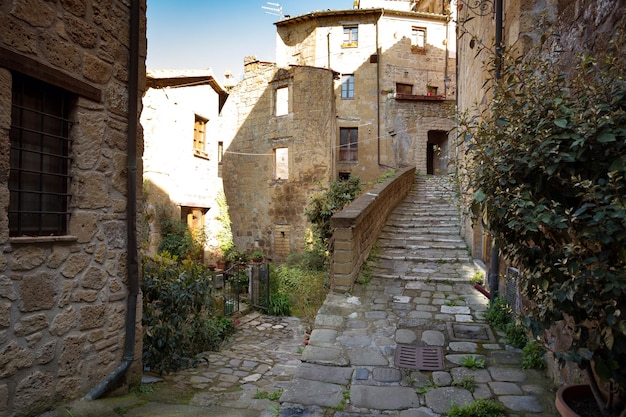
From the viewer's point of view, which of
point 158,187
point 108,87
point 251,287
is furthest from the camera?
point 158,187

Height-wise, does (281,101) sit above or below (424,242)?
above

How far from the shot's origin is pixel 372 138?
64.9ft

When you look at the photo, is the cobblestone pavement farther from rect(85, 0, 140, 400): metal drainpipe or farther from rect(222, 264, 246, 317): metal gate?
rect(222, 264, 246, 317): metal gate

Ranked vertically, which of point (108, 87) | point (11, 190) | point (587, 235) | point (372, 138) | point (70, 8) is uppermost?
point (372, 138)

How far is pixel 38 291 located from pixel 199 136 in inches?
409

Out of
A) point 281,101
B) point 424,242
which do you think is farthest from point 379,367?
point 281,101

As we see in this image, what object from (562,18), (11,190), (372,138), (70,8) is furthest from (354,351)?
(372,138)

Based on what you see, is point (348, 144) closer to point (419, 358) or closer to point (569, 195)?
point (419, 358)

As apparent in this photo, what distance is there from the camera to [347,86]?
68.0 feet

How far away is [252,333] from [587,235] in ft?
22.1

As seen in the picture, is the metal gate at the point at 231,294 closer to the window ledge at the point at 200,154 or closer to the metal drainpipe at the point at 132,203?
the window ledge at the point at 200,154

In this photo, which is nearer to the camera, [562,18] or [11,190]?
[11,190]

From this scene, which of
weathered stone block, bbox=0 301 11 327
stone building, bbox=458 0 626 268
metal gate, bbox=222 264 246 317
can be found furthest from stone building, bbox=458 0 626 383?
metal gate, bbox=222 264 246 317

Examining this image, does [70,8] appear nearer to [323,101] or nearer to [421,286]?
[421,286]
